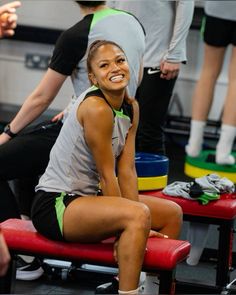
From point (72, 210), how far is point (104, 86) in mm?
447

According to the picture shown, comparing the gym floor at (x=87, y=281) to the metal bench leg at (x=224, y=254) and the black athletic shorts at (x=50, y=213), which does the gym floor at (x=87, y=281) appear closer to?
the metal bench leg at (x=224, y=254)

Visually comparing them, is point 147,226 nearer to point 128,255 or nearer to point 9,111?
point 128,255

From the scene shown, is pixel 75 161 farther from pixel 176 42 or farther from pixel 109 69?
pixel 176 42

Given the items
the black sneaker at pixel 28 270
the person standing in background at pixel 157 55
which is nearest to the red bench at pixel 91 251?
the black sneaker at pixel 28 270

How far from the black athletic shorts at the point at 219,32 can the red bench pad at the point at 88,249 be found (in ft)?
7.65

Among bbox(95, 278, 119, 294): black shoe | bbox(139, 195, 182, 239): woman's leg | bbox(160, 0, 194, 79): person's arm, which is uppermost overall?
bbox(160, 0, 194, 79): person's arm

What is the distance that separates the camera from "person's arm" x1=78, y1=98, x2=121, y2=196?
8.53ft

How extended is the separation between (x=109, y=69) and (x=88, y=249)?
630 millimetres

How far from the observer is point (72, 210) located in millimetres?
2590

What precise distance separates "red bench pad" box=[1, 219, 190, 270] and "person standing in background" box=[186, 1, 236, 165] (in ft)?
7.57

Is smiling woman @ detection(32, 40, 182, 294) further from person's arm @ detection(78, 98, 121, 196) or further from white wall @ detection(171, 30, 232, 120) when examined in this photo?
white wall @ detection(171, 30, 232, 120)

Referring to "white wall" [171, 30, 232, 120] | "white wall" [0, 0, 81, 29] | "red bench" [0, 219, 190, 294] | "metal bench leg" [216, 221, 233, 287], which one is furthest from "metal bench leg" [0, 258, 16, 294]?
"white wall" [0, 0, 81, 29]

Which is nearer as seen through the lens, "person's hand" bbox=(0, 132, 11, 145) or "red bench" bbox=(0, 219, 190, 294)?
"red bench" bbox=(0, 219, 190, 294)

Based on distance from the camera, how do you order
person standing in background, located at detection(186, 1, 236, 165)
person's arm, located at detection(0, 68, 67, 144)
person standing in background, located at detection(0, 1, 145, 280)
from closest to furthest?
person standing in background, located at detection(0, 1, 145, 280) < person's arm, located at detection(0, 68, 67, 144) < person standing in background, located at detection(186, 1, 236, 165)
